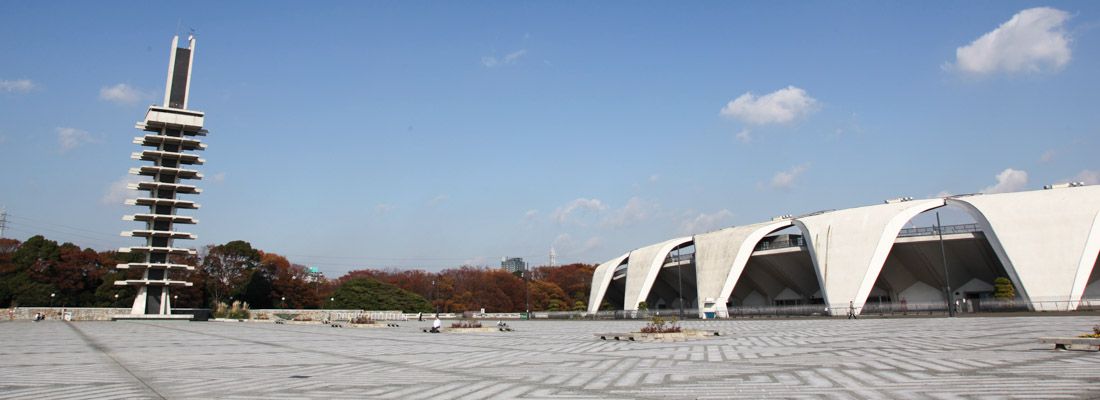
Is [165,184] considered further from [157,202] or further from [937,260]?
[937,260]

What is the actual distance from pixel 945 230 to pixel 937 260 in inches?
145

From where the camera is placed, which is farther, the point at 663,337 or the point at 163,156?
the point at 163,156

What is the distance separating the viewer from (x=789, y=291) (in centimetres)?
5884

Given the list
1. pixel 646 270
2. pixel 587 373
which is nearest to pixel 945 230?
pixel 646 270

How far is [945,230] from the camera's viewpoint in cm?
4428

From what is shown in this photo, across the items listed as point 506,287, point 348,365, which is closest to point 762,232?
point 506,287

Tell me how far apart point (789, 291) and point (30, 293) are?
233 ft

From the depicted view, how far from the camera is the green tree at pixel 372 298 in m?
66.8

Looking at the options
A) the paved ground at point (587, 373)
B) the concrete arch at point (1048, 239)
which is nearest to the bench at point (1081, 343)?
the paved ground at point (587, 373)

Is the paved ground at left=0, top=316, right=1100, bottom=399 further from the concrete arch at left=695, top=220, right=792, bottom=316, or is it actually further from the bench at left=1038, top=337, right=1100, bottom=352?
the concrete arch at left=695, top=220, right=792, bottom=316

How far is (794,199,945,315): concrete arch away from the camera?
4306 cm

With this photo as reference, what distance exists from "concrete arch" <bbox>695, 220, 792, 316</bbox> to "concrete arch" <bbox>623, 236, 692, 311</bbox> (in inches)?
199

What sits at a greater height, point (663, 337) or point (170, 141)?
point (170, 141)

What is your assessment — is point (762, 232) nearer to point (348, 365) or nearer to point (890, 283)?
point (890, 283)
